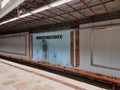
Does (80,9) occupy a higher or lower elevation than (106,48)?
higher

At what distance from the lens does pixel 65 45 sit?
7.51m

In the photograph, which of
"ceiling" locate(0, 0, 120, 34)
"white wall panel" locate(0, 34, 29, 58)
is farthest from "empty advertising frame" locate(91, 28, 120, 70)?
"white wall panel" locate(0, 34, 29, 58)

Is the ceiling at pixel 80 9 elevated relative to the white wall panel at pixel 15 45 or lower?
elevated

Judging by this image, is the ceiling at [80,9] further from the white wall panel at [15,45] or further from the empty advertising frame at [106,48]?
the white wall panel at [15,45]

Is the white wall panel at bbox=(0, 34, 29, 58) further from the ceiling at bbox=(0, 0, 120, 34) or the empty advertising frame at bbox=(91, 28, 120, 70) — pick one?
the empty advertising frame at bbox=(91, 28, 120, 70)

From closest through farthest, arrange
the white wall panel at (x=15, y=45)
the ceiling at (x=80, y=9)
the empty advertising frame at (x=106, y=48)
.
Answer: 1. the ceiling at (x=80, y=9)
2. the empty advertising frame at (x=106, y=48)
3. the white wall panel at (x=15, y=45)

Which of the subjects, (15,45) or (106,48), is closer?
(106,48)

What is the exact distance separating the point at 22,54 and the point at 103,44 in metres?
8.46

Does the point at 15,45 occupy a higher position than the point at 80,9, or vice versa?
the point at 80,9

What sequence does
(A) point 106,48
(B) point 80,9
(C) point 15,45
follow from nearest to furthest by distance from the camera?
(B) point 80,9
(A) point 106,48
(C) point 15,45

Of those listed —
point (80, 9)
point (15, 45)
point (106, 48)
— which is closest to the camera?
point (80, 9)

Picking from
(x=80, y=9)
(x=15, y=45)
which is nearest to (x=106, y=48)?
(x=80, y=9)

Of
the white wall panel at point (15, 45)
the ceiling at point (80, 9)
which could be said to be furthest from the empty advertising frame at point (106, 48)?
the white wall panel at point (15, 45)

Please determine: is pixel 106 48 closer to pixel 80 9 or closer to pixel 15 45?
pixel 80 9
